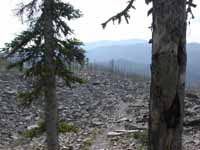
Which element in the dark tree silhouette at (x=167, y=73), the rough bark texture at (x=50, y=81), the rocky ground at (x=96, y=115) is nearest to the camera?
the dark tree silhouette at (x=167, y=73)

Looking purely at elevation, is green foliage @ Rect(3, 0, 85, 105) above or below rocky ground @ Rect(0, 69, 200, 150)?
above

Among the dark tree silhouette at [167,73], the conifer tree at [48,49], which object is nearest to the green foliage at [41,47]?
the conifer tree at [48,49]

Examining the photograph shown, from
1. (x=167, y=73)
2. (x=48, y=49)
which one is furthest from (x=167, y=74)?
(x=48, y=49)

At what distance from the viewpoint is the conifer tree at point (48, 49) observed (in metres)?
12.8

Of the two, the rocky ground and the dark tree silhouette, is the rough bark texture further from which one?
the dark tree silhouette

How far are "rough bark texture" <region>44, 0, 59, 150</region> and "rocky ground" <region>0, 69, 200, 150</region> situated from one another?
99cm

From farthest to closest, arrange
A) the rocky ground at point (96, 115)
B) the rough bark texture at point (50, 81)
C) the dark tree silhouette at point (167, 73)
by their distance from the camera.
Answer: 1. the rocky ground at point (96, 115)
2. the rough bark texture at point (50, 81)
3. the dark tree silhouette at point (167, 73)

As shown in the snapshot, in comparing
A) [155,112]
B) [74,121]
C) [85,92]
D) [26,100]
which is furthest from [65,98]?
[155,112]

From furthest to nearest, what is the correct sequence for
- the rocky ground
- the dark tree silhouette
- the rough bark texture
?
the rocky ground, the rough bark texture, the dark tree silhouette

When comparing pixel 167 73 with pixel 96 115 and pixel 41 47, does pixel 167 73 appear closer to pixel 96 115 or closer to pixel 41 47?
pixel 41 47

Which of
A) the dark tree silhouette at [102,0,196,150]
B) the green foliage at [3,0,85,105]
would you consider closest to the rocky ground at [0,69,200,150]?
the green foliage at [3,0,85,105]

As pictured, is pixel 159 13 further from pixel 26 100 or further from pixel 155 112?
pixel 26 100

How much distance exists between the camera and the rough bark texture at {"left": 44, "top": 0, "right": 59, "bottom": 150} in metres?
12.8

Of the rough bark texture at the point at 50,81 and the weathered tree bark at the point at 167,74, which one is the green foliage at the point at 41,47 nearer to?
the rough bark texture at the point at 50,81
